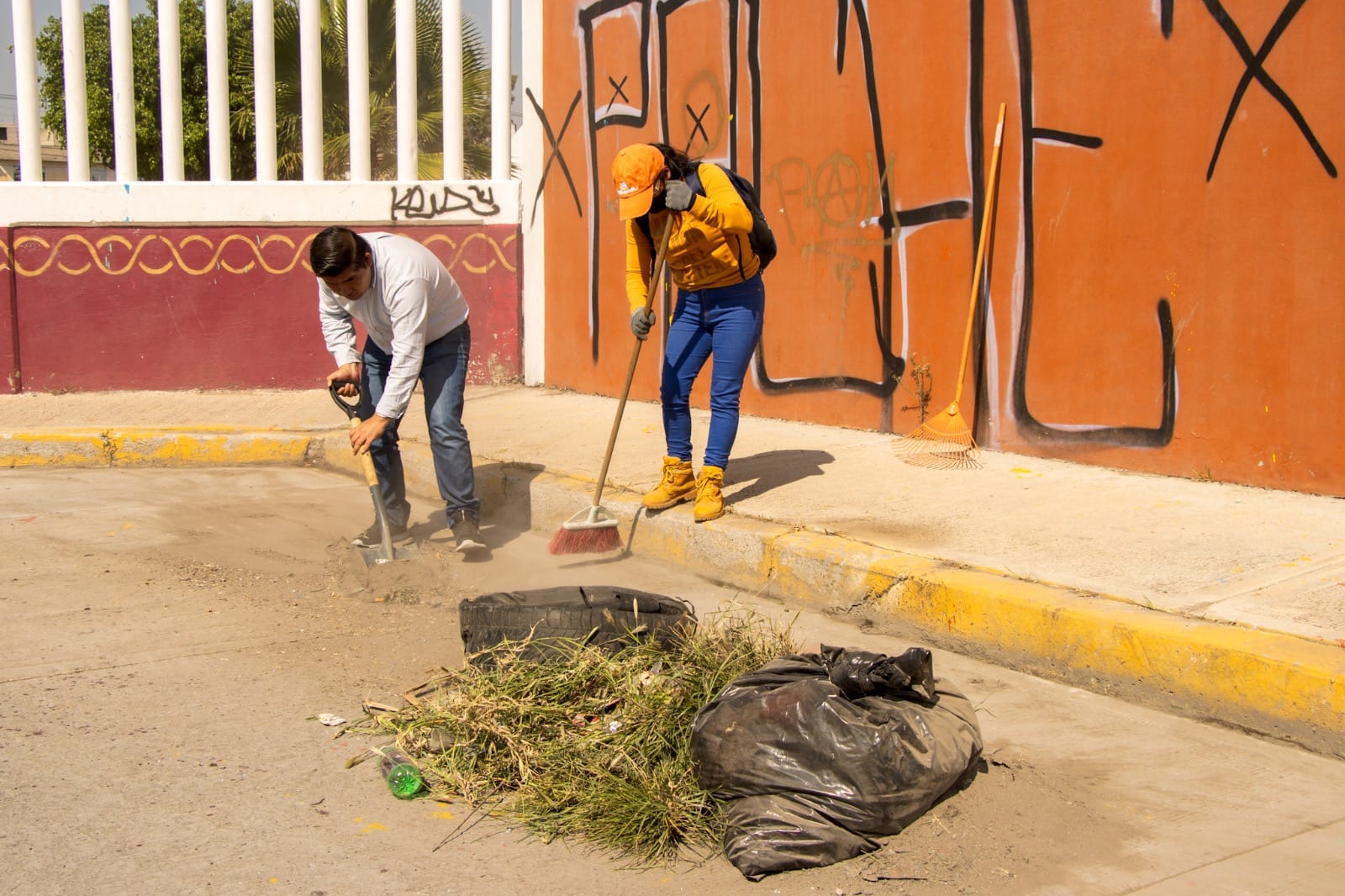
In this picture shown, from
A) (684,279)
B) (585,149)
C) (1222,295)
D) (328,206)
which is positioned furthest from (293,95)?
(1222,295)

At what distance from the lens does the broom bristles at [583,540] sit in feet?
17.7

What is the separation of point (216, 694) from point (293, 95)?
49.4 ft

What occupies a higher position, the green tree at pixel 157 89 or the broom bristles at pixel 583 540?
the green tree at pixel 157 89

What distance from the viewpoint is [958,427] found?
6.53 metres

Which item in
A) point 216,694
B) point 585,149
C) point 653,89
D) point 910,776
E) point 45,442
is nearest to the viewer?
point 910,776

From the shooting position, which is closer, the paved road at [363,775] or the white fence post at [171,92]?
the paved road at [363,775]

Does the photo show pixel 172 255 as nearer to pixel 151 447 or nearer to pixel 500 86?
pixel 151 447

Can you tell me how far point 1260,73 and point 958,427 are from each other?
214 centimetres

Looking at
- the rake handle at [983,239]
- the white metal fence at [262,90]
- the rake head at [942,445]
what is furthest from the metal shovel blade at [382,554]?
the white metal fence at [262,90]

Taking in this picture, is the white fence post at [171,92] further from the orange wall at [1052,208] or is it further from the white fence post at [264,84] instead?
the orange wall at [1052,208]

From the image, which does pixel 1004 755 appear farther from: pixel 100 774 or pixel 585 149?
pixel 585 149

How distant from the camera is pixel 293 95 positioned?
17.3 metres

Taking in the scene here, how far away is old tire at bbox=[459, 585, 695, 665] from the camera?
3.62 meters

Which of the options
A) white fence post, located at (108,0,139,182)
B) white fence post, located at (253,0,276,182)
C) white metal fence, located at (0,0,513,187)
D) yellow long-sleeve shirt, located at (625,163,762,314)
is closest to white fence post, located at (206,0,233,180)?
white metal fence, located at (0,0,513,187)
